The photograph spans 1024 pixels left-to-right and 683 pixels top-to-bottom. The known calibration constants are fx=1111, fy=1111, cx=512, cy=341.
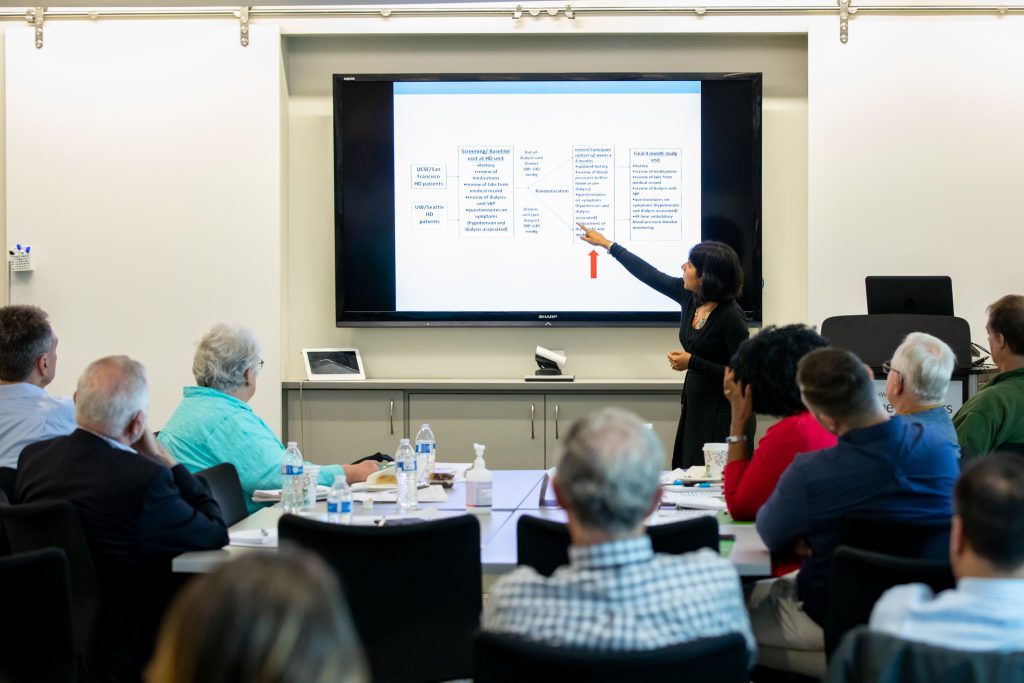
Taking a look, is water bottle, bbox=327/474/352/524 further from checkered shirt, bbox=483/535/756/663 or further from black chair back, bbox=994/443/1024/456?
black chair back, bbox=994/443/1024/456

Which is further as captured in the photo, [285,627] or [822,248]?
[822,248]

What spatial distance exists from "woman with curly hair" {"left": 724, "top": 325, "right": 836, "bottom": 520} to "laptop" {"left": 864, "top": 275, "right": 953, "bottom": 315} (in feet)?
8.16

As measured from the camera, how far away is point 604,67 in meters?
6.65

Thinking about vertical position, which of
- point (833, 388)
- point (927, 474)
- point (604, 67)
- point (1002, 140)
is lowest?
point (927, 474)

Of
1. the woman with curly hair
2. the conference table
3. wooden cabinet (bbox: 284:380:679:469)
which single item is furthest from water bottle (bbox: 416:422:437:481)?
wooden cabinet (bbox: 284:380:679:469)

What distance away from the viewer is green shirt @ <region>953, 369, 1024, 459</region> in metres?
Result: 3.88

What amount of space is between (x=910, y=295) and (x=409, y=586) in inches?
154

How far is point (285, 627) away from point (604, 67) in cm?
606

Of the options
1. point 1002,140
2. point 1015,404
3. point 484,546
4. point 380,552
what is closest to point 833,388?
point 484,546

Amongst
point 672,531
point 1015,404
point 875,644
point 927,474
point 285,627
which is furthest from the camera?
point 1015,404

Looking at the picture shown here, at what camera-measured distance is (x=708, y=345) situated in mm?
5086

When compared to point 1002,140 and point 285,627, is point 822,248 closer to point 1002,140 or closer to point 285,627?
point 1002,140

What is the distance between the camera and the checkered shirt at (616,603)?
1681mm

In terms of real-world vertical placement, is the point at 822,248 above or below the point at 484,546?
above
